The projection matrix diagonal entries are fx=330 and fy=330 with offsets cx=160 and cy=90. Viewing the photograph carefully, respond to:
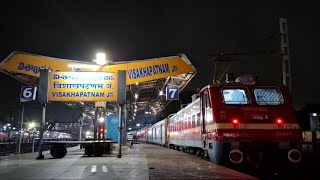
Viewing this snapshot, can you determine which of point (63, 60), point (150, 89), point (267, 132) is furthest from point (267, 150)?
point (150, 89)

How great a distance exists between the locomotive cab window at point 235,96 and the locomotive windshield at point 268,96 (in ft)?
1.40

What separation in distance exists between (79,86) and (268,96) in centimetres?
905

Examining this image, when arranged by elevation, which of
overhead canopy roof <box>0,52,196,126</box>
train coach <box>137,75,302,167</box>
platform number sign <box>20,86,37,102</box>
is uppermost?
overhead canopy roof <box>0,52,196,126</box>

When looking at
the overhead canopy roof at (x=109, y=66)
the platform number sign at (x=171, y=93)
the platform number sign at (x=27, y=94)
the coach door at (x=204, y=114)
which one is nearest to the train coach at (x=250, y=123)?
the coach door at (x=204, y=114)

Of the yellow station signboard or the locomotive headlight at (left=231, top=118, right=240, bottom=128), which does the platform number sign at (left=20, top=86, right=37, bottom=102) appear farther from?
the locomotive headlight at (left=231, top=118, right=240, bottom=128)

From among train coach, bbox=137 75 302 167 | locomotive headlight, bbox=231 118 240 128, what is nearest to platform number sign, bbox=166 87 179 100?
train coach, bbox=137 75 302 167

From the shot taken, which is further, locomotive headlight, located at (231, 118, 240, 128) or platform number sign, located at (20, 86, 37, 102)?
platform number sign, located at (20, 86, 37, 102)

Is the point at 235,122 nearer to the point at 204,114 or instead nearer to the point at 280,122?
the point at 280,122

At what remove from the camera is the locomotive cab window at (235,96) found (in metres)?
12.3

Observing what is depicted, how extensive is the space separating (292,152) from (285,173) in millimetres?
1327

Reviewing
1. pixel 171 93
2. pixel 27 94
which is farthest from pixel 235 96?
pixel 27 94

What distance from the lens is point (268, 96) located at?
12609 millimetres

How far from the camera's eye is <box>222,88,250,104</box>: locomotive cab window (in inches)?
485

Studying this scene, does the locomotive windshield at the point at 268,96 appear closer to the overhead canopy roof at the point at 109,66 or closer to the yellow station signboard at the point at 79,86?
the overhead canopy roof at the point at 109,66
